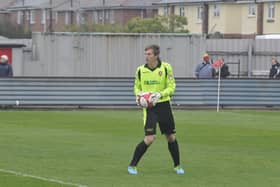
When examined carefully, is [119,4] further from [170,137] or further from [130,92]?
[170,137]

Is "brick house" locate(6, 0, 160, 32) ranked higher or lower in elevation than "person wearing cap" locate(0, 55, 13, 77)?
higher

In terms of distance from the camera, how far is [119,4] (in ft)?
294

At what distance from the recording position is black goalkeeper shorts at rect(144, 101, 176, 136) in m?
13.5

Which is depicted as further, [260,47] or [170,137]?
[260,47]

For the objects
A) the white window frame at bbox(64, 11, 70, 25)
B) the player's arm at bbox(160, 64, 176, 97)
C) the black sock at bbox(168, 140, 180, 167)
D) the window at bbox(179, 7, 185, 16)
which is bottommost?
the black sock at bbox(168, 140, 180, 167)

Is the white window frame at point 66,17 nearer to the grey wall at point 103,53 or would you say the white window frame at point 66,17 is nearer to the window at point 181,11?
the window at point 181,11

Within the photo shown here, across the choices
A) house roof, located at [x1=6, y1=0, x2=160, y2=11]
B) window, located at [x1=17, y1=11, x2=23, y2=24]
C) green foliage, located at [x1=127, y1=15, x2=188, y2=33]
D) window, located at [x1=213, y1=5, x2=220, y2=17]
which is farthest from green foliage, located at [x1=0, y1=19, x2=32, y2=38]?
window, located at [x1=17, y1=11, x2=23, y2=24]

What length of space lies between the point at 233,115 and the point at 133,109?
149 inches

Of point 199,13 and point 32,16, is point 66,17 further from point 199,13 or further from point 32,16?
point 199,13

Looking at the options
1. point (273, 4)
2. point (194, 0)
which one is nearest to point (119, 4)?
point (194, 0)

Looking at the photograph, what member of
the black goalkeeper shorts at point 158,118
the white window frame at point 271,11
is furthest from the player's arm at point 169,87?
the white window frame at point 271,11

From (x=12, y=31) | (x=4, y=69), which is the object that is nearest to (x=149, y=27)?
(x=12, y=31)

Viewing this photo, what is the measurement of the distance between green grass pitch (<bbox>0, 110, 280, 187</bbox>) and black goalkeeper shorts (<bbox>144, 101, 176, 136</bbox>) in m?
0.64

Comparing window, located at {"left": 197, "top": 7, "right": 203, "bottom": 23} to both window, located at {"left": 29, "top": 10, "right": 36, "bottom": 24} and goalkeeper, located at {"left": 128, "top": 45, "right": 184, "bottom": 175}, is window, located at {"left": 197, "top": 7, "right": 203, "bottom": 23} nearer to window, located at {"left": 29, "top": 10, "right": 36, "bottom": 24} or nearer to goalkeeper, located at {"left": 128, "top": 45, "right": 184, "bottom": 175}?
window, located at {"left": 29, "top": 10, "right": 36, "bottom": 24}
